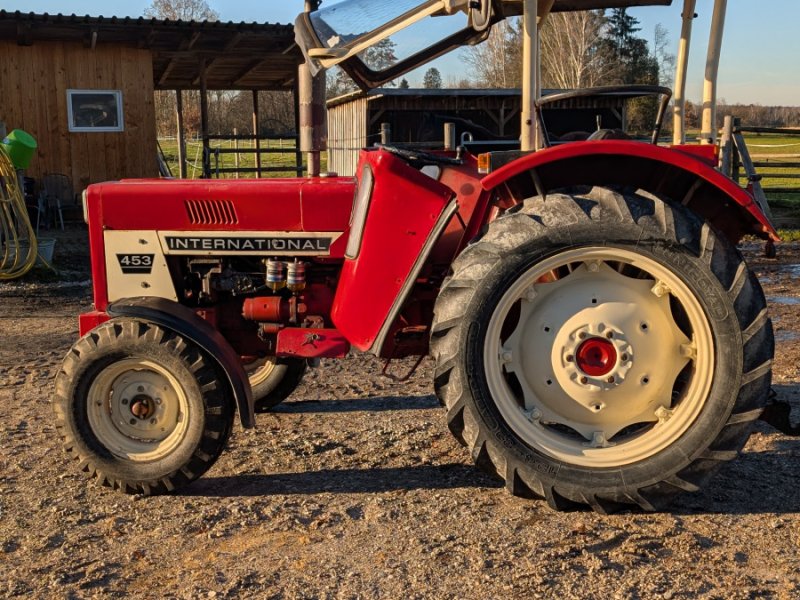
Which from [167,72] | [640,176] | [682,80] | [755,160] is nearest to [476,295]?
[640,176]

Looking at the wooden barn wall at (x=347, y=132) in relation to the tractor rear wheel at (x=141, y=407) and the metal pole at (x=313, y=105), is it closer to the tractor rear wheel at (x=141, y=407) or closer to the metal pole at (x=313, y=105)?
the metal pole at (x=313, y=105)

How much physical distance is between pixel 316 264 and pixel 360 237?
1.51 ft

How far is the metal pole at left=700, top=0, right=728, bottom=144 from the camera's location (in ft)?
12.5

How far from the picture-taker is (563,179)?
3.75m

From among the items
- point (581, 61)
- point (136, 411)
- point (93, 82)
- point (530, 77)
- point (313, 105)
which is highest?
point (581, 61)

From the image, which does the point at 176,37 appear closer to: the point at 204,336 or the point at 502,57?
the point at 502,57

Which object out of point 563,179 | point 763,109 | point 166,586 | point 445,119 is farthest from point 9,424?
point 763,109

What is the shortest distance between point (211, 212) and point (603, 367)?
1.99 m

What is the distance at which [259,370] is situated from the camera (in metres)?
5.37

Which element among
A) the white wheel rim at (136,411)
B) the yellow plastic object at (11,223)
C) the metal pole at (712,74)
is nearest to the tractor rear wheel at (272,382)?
the white wheel rim at (136,411)

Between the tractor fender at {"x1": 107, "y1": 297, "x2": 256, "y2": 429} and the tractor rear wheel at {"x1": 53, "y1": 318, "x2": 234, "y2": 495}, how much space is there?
0.05 metres

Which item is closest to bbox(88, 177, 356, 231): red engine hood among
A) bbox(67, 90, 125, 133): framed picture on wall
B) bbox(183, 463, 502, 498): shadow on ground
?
bbox(183, 463, 502, 498): shadow on ground

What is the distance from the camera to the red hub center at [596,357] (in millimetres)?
3691

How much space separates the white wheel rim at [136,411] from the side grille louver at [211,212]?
76cm
